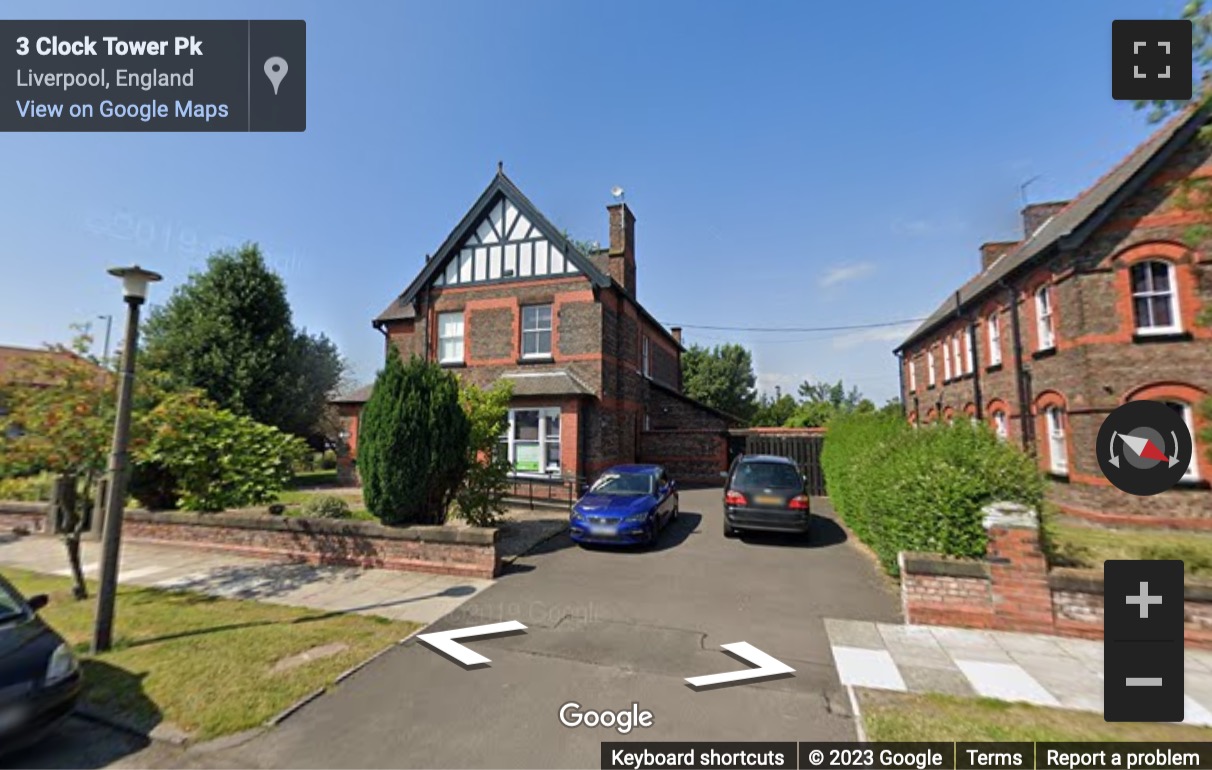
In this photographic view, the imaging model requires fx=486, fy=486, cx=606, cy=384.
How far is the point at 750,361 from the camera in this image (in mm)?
43969

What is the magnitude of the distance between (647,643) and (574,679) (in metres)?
1.12

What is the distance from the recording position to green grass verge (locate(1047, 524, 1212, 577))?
711 cm

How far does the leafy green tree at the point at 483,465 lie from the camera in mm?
10102

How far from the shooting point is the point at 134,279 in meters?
5.43

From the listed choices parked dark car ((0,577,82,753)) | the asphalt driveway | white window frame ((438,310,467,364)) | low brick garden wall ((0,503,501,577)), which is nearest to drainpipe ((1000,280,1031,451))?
the asphalt driveway

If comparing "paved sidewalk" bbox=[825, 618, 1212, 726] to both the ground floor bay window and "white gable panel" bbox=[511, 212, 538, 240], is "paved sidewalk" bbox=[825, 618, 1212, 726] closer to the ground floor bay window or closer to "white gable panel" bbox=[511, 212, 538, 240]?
the ground floor bay window

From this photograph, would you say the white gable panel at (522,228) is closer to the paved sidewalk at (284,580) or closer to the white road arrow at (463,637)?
the paved sidewalk at (284,580)

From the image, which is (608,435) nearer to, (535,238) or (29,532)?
(535,238)

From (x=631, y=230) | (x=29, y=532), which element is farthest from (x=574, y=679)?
(x=631, y=230)

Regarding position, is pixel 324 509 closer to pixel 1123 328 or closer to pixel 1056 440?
pixel 1056 440

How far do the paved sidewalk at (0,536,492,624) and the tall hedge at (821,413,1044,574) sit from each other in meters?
6.11

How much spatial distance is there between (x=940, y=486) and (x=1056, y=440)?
36.9 ft

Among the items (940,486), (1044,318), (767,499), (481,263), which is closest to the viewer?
(940,486)

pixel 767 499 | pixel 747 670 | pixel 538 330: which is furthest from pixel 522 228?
pixel 747 670
